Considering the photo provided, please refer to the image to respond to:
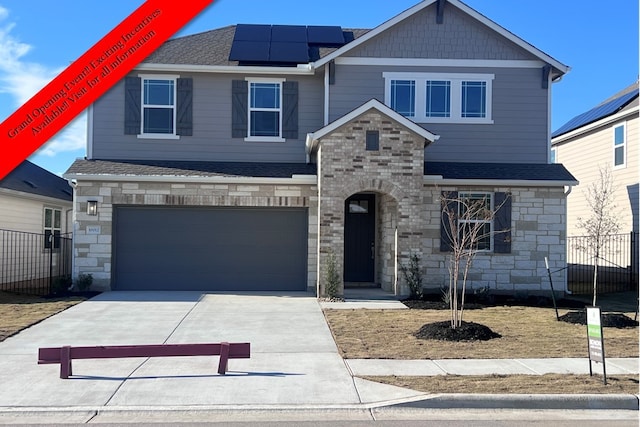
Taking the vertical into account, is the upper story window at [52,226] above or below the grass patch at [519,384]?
above

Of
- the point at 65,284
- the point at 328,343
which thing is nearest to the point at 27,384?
the point at 328,343

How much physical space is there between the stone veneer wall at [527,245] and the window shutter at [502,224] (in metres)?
0.12

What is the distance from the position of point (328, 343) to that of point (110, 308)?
5808mm

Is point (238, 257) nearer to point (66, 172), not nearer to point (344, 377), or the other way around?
point (66, 172)

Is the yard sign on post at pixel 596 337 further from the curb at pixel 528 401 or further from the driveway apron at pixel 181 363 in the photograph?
the driveway apron at pixel 181 363

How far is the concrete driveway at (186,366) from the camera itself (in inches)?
257

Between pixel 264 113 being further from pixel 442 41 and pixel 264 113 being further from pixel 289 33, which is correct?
pixel 442 41

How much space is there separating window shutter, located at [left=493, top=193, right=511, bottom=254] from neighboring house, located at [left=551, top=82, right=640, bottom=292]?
2589 millimetres

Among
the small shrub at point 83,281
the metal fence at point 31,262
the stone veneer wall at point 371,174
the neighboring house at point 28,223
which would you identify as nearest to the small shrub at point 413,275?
the stone veneer wall at point 371,174

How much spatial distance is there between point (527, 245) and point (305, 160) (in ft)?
21.3

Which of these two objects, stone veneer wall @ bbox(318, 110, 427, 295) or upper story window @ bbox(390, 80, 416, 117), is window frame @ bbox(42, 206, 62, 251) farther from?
upper story window @ bbox(390, 80, 416, 117)

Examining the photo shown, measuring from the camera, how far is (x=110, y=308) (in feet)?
42.0

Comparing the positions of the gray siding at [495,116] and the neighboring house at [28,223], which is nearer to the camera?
the gray siding at [495,116]

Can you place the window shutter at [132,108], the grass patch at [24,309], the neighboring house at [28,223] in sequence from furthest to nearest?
1. the neighboring house at [28,223]
2. the window shutter at [132,108]
3. the grass patch at [24,309]
